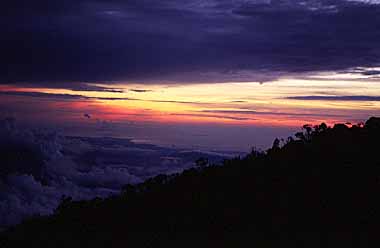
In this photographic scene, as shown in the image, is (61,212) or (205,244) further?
(61,212)

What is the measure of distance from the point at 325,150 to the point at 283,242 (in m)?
9.08

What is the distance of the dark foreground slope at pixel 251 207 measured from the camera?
17062 millimetres

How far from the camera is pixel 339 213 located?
1861 centimetres

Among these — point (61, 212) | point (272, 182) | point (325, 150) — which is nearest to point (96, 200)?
point (61, 212)

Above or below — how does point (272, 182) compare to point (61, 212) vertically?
above

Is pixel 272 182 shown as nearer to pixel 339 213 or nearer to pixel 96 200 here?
pixel 339 213

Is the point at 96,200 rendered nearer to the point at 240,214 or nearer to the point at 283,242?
the point at 240,214

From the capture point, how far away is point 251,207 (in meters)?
20.0

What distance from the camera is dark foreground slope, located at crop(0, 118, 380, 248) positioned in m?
17.1

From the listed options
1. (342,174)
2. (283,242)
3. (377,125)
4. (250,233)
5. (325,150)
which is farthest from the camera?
(377,125)

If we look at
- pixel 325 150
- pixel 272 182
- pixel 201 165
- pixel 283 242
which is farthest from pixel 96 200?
pixel 283 242

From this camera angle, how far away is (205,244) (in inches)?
643

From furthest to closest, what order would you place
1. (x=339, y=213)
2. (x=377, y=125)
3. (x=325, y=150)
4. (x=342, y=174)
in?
(x=377, y=125) → (x=325, y=150) → (x=342, y=174) → (x=339, y=213)

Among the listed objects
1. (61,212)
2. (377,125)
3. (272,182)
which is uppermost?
(377,125)
